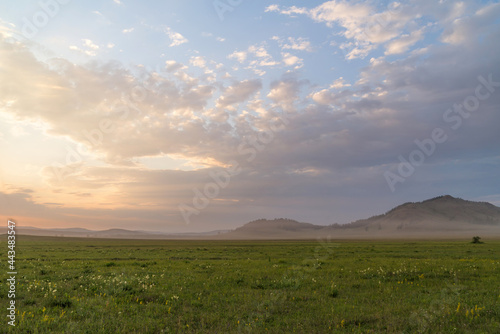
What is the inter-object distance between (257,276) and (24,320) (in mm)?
12106

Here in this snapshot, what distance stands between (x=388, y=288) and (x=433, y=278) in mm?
5032

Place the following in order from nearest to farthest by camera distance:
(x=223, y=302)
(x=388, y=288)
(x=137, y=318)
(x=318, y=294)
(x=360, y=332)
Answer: (x=360, y=332) → (x=137, y=318) → (x=223, y=302) → (x=318, y=294) → (x=388, y=288)

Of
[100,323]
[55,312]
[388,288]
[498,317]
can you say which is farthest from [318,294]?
[55,312]

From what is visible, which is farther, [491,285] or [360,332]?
[491,285]

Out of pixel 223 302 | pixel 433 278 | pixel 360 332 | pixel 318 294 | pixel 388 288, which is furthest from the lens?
pixel 433 278

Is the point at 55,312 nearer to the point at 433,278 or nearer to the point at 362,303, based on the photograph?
the point at 362,303

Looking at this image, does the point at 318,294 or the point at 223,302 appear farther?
the point at 318,294

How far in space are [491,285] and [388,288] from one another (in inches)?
223

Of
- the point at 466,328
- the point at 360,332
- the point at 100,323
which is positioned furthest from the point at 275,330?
the point at 466,328

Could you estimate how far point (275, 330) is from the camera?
9742 mm

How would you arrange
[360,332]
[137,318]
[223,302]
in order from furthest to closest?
[223,302] < [137,318] < [360,332]

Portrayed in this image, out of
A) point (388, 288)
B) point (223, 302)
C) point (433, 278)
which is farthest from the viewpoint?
point (433, 278)

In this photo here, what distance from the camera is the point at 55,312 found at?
11.0 m

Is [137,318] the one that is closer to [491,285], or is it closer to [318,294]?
[318,294]
